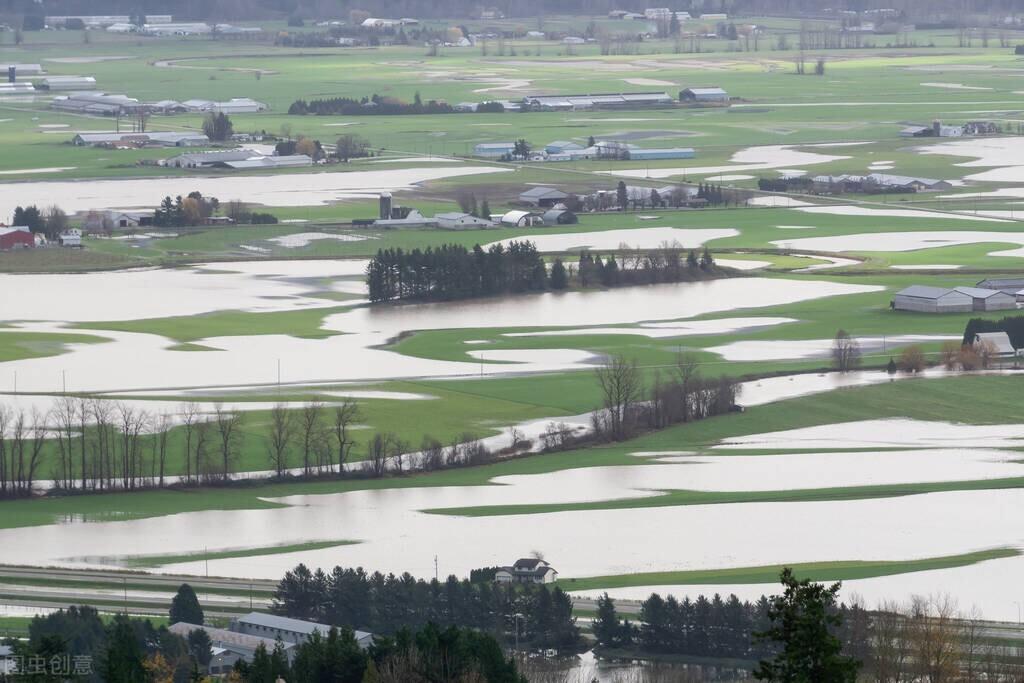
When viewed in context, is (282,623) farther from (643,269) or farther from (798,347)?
(643,269)

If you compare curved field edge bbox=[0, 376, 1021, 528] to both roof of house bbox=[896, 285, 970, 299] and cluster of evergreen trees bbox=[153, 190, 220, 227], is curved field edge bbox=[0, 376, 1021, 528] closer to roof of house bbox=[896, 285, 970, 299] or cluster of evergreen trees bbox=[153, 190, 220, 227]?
roof of house bbox=[896, 285, 970, 299]

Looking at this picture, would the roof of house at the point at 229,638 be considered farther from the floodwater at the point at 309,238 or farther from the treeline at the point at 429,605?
the floodwater at the point at 309,238

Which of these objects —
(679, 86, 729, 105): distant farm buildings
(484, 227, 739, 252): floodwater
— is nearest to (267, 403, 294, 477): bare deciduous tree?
(484, 227, 739, 252): floodwater

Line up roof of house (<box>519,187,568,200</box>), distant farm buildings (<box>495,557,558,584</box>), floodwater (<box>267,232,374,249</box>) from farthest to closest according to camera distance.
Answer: roof of house (<box>519,187,568,200</box>) < floodwater (<box>267,232,374,249</box>) < distant farm buildings (<box>495,557,558,584</box>)

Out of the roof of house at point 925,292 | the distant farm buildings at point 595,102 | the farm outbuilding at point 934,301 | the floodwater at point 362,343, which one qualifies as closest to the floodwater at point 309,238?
the floodwater at point 362,343

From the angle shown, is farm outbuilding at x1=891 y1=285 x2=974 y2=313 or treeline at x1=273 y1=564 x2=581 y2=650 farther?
farm outbuilding at x1=891 y1=285 x2=974 y2=313

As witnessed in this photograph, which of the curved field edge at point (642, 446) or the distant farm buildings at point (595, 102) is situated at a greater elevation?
the distant farm buildings at point (595, 102)

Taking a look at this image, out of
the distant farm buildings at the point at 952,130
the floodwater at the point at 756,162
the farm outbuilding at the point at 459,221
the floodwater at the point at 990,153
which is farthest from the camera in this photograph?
the distant farm buildings at the point at 952,130
